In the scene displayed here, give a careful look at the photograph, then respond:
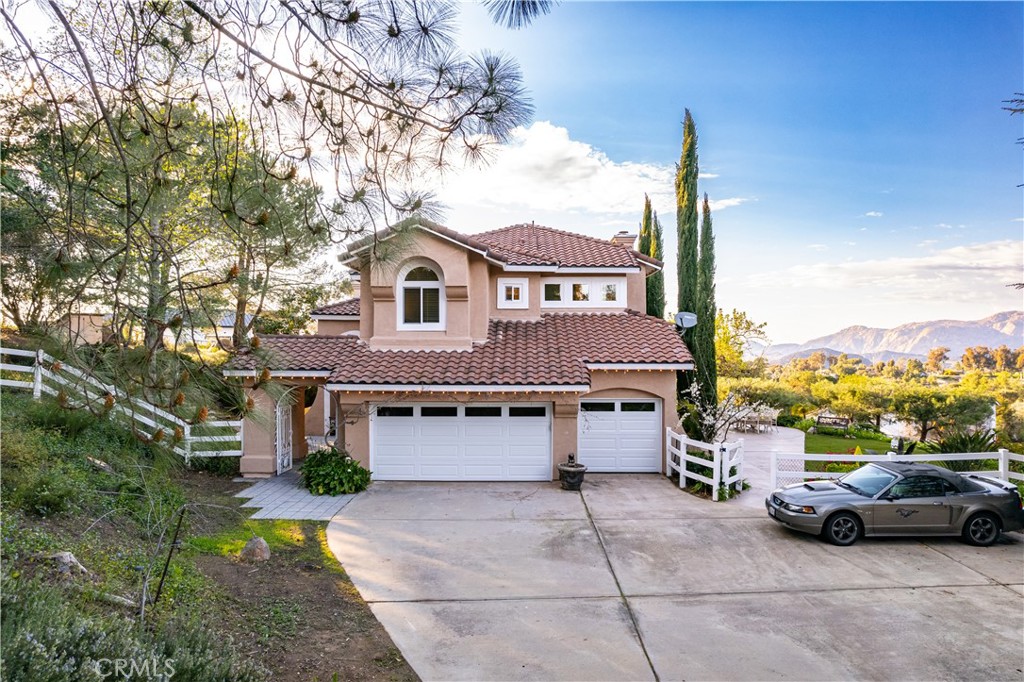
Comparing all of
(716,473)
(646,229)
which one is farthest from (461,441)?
(646,229)

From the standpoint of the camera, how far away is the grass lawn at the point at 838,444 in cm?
1869

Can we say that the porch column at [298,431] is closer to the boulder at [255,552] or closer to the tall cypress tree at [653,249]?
the boulder at [255,552]

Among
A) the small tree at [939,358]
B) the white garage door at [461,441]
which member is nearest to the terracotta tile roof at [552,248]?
the white garage door at [461,441]

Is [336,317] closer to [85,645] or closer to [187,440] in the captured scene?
[85,645]

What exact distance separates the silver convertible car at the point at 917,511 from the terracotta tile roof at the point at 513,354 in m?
5.26

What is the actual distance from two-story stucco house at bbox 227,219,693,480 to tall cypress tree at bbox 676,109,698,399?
391cm

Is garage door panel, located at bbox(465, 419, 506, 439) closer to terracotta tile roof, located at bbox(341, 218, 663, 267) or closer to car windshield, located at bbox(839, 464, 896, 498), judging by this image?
terracotta tile roof, located at bbox(341, 218, 663, 267)

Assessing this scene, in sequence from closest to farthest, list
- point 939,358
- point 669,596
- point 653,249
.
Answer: point 669,596 < point 653,249 < point 939,358

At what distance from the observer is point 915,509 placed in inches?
345

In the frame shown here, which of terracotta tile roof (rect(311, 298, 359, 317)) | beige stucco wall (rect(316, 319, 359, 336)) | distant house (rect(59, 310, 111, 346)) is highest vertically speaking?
terracotta tile roof (rect(311, 298, 359, 317))

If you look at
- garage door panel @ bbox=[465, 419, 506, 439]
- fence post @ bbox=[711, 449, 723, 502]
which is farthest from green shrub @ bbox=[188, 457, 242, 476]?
fence post @ bbox=[711, 449, 723, 502]

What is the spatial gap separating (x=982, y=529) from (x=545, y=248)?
13.1m

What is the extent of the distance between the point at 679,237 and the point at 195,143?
1680 centimetres

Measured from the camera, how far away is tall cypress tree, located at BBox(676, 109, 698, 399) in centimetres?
1786
